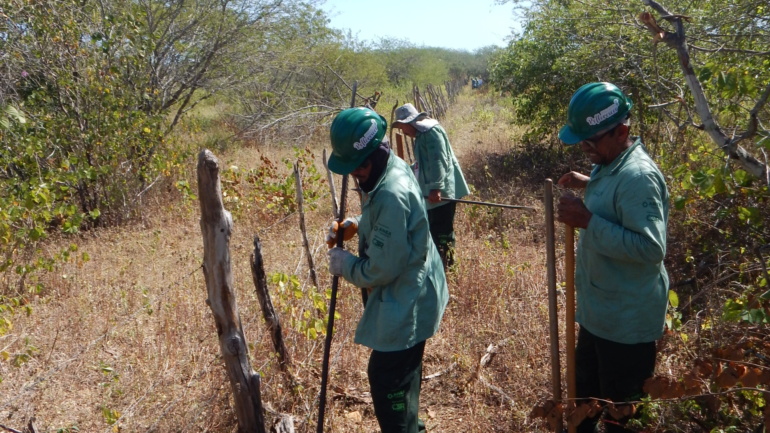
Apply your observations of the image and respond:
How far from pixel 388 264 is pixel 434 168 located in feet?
8.80

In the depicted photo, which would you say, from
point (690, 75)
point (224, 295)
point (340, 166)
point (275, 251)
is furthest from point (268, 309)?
point (275, 251)

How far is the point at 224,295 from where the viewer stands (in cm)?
267

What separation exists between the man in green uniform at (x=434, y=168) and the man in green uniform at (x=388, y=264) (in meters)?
2.32

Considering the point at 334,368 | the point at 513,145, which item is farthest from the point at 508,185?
the point at 334,368

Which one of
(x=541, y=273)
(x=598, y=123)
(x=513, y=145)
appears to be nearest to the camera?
(x=598, y=123)

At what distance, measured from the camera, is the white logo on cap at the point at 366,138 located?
220 cm

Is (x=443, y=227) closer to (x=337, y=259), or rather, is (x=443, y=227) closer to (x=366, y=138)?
(x=337, y=259)

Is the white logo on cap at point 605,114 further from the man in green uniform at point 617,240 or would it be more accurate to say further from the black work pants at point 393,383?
the black work pants at point 393,383

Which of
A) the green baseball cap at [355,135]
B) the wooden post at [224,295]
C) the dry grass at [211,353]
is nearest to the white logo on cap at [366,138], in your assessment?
the green baseball cap at [355,135]

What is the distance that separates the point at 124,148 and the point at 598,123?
646cm

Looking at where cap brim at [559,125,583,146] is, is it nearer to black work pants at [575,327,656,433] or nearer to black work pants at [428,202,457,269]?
black work pants at [575,327,656,433]

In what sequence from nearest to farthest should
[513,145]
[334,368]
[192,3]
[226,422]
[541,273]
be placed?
1. [226,422]
2. [334,368]
3. [541,273]
4. [192,3]
5. [513,145]

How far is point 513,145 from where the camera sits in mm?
10914

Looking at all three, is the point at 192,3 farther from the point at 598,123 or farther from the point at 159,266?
the point at 598,123
